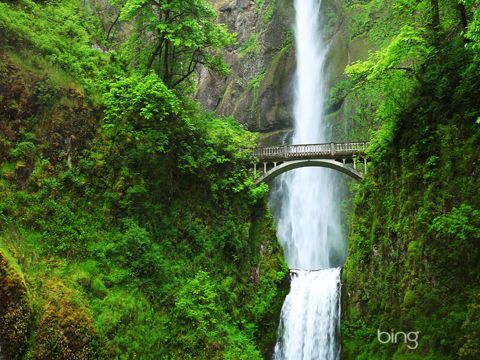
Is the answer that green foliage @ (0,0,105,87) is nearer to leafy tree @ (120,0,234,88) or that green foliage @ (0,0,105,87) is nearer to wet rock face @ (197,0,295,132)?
leafy tree @ (120,0,234,88)

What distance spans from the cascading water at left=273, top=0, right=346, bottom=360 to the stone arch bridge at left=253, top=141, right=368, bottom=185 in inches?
240

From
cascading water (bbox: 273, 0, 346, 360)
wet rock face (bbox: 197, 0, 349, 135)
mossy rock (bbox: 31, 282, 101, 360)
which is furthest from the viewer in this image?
wet rock face (bbox: 197, 0, 349, 135)

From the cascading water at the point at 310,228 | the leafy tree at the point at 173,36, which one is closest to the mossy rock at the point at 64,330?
the cascading water at the point at 310,228

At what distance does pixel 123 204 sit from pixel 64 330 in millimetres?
4703

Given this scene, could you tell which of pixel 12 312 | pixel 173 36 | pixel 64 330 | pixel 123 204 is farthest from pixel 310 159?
pixel 12 312

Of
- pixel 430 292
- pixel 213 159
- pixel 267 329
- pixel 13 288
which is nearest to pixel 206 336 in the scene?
pixel 267 329

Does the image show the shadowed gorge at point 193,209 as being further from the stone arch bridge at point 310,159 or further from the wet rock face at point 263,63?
the wet rock face at point 263,63

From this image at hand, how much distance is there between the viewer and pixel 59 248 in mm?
10891

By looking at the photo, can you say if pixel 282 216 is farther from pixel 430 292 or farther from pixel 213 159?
pixel 430 292

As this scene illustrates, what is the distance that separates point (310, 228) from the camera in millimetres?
30359

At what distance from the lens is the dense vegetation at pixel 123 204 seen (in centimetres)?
1008

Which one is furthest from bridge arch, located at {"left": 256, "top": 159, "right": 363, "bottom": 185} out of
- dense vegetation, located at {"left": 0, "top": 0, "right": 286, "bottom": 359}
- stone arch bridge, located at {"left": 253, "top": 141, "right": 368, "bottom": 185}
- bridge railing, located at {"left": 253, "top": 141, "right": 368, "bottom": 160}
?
dense vegetation, located at {"left": 0, "top": 0, "right": 286, "bottom": 359}

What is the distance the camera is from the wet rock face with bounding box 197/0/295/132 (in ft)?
117

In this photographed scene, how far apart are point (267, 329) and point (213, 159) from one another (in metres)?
6.90
